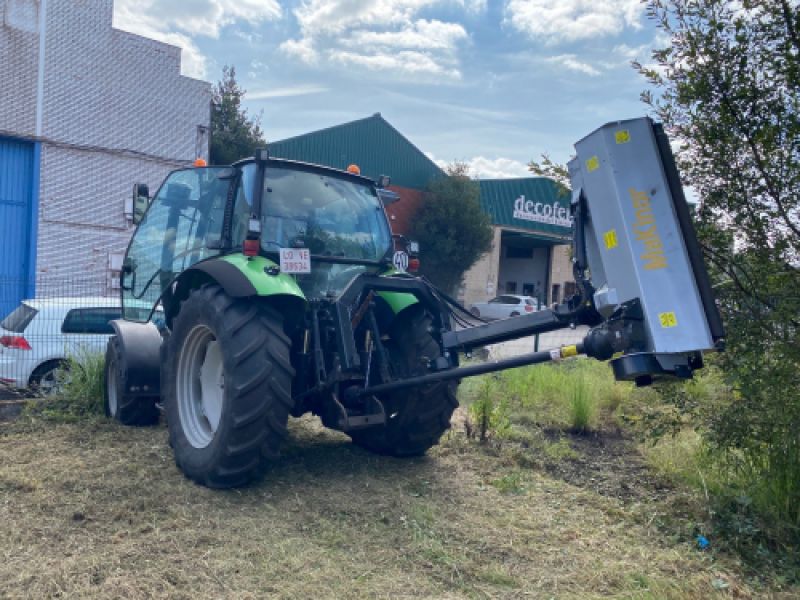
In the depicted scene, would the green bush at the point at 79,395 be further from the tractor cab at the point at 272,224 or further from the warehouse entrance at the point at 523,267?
the warehouse entrance at the point at 523,267

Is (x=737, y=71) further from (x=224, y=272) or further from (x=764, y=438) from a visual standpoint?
(x=224, y=272)

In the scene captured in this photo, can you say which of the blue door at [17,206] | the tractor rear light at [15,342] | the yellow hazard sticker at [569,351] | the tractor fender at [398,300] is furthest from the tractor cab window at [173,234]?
the blue door at [17,206]

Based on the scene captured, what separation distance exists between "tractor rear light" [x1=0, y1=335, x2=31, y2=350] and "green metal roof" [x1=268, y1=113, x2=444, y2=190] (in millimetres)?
17488

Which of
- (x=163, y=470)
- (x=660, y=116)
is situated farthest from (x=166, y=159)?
(x=660, y=116)

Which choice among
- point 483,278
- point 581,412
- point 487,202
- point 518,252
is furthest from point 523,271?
point 581,412

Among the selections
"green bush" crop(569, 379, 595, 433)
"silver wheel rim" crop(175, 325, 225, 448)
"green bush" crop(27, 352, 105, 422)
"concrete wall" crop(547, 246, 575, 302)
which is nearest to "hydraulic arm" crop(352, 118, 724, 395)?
"silver wheel rim" crop(175, 325, 225, 448)

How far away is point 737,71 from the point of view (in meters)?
4.20

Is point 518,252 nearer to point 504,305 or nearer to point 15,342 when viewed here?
point 504,305

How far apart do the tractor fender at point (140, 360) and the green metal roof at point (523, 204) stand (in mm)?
28036

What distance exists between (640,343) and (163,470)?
3.33 m

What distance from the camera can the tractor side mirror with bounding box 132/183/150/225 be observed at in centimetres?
639

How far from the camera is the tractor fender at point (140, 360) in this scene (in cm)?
599

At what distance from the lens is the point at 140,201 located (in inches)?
255

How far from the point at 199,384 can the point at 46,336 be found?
3.87m
